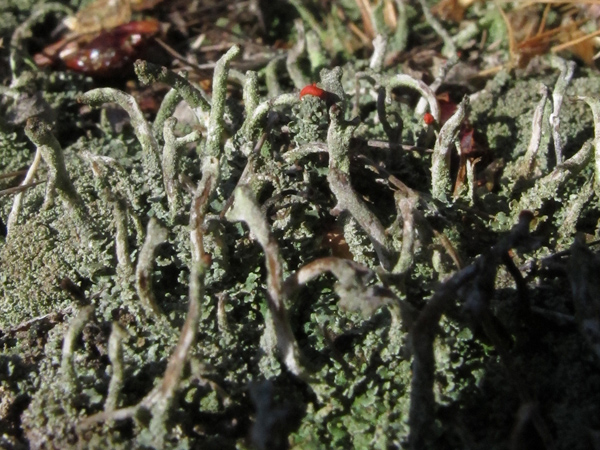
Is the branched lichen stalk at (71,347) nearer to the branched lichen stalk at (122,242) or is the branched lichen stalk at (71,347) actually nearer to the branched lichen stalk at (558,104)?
the branched lichen stalk at (122,242)

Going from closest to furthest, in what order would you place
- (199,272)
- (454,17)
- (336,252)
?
(199,272) → (336,252) → (454,17)

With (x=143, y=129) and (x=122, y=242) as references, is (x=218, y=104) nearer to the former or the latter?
(x=143, y=129)

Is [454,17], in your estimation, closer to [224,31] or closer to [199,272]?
[224,31]

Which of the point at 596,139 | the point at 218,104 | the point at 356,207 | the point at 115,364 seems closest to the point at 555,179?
the point at 596,139

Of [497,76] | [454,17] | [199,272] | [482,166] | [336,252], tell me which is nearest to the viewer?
[199,272]

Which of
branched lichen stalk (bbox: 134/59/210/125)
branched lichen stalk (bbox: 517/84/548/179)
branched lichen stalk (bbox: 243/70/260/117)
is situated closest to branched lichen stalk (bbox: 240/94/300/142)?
branched lichen stalk (bbox: 243/70/260/117)

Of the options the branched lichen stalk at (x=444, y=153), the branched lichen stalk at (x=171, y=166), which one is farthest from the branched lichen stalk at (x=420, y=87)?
the branched lichen stalk at (x=171, y=166)

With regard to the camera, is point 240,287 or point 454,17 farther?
point 454,17

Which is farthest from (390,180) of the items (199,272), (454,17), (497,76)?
(454,17)
